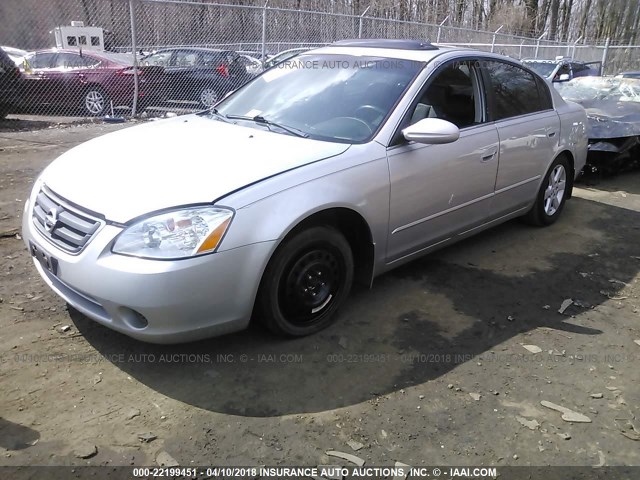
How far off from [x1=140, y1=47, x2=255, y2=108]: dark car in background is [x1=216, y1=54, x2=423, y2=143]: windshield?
7.96m

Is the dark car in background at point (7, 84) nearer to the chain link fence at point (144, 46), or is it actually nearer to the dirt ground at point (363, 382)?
the chain link fence at point (144, 46)

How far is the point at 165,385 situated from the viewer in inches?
111

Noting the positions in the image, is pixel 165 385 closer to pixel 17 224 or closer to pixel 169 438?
pixel 169 438

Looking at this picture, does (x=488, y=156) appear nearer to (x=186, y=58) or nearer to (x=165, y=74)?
(x=165, y=74)

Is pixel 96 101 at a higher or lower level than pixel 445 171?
lower

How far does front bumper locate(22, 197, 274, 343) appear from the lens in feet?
8.49

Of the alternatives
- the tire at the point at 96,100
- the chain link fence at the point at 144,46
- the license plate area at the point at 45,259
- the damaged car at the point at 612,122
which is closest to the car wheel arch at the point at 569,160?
the damaged car at the point at 612,122

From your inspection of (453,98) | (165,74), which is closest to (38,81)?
(165,74)

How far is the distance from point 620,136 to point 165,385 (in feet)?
21.7

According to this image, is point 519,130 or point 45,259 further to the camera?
point 519,130

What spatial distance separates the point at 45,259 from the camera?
2.97 metres

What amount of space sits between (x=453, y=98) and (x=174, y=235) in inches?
94.9

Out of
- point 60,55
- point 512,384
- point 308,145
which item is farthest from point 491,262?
point 60,55

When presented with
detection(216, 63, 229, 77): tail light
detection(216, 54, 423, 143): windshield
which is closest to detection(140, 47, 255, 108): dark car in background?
detection(216, 63, 229, 77): tail light
